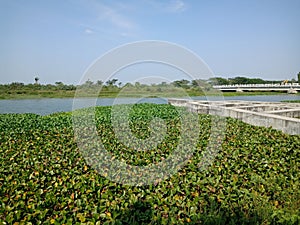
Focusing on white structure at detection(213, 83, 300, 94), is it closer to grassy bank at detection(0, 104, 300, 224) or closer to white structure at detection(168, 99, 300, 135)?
white structure at detection(168, 99, 300, 135)

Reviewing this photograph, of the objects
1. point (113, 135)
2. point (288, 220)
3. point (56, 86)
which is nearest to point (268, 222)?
point (288, 220)

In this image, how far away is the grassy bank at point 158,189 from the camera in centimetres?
256

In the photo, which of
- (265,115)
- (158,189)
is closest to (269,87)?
(265,115)

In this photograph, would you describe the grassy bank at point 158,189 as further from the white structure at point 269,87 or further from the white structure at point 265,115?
the white structure at point 269,87

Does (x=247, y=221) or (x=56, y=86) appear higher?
(x=56, y=86)

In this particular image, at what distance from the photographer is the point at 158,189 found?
3.18 meters

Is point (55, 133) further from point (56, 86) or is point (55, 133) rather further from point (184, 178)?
point (56, 86)

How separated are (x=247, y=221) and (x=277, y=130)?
4490 millimetres

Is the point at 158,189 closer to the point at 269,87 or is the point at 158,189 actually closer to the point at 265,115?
the point at 265,115

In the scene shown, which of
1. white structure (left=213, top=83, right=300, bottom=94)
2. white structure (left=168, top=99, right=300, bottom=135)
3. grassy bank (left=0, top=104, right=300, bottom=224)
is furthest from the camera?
white structure (left=213, top=83, right=300, bottom=94)

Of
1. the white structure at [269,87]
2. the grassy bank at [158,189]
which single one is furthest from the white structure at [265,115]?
the white structure at [269,87]

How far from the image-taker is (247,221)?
2533 mm

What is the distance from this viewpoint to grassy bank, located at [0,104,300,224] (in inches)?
101

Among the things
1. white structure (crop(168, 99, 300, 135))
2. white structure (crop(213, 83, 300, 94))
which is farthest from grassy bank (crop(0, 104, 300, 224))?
white structure (crop(213, 83, 300, 94))
